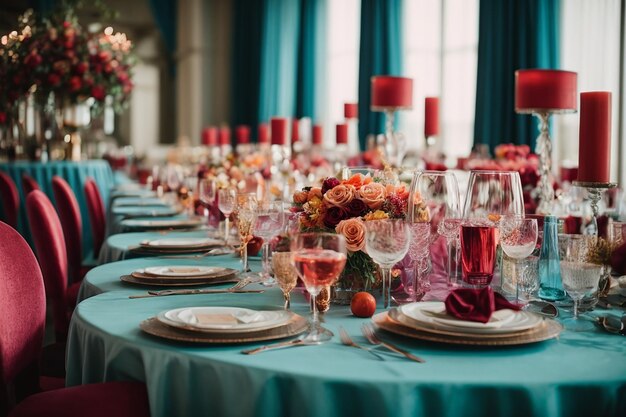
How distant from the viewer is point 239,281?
2102 mm

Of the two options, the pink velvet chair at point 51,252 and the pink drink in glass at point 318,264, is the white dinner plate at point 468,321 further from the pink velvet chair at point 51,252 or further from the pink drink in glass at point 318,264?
the pink velvet chair at point 51,252

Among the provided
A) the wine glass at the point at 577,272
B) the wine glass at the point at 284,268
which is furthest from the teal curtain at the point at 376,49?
the wine glass at the point at 284,268

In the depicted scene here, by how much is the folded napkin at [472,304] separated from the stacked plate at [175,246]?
1368mm

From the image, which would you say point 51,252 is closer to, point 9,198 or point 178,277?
point 178,277

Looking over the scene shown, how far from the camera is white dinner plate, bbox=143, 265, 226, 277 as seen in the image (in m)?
2.10

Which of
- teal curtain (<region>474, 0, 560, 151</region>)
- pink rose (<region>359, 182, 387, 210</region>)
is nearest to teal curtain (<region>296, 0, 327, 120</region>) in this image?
teal curtain (<region>474, 0, 560, 151</region>)

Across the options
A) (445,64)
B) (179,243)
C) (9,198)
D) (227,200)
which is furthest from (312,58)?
(227,200)

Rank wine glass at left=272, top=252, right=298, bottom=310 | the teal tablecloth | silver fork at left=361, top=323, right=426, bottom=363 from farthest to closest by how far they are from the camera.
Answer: the teal tablecloth → wine glass at left=272, top=252, right=298, bottom=310 → silver fork at left=361, top=323, right=426, bottom=363

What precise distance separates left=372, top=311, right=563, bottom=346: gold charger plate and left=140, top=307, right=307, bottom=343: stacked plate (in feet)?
0.59

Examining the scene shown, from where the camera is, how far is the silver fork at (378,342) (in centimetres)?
136

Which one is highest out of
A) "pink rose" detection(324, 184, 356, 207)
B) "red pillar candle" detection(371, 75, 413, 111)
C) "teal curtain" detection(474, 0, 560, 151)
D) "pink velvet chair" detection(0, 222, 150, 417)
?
"teal curtain" detection(474, 0, 560, 151)

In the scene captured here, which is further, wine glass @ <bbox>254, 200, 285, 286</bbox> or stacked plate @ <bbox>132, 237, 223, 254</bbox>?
stacked plate @ <bbox>132, 237, 223, 254</bbox>

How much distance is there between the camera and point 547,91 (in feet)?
9.13

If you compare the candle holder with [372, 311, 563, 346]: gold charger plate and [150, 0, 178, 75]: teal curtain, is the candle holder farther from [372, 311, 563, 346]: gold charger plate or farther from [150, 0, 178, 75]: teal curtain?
[150, 0, 178, 75]: teal curtain
